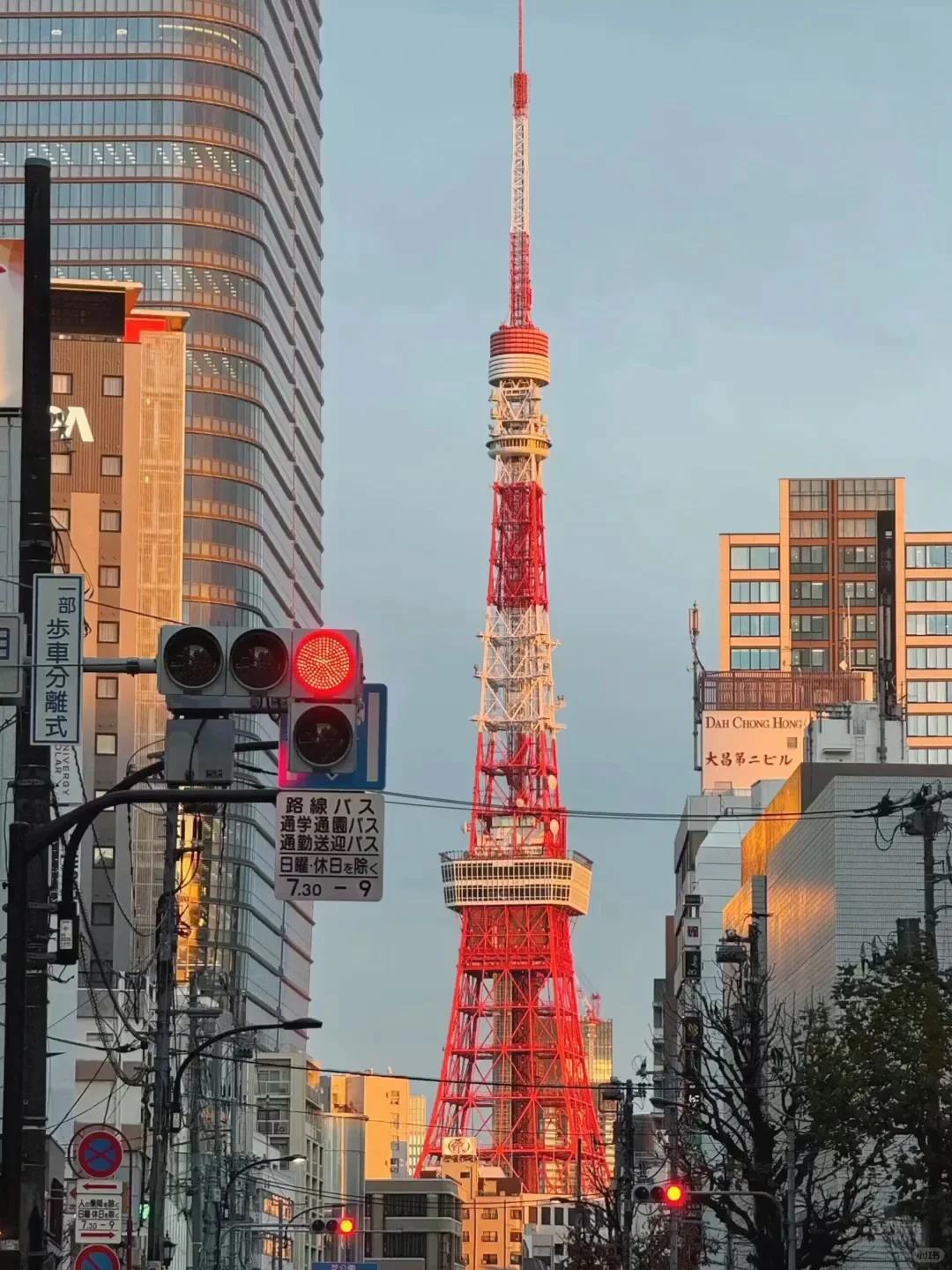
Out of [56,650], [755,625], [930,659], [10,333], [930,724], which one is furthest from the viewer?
[930,659]

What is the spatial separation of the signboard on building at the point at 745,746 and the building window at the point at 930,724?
54321mm

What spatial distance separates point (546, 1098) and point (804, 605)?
124 feet

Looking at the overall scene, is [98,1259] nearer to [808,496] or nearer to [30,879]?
[30,879]

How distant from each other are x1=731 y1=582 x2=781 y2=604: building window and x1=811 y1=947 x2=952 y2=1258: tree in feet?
439

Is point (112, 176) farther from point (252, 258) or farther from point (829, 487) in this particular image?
point (829, 487)

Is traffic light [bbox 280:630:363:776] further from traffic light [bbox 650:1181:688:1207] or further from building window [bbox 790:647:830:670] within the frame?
building window [bbox 790:647:830:670]

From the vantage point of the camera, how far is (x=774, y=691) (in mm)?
125438

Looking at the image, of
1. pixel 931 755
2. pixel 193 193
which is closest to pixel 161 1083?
pixel 193 193

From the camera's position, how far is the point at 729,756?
11925cm

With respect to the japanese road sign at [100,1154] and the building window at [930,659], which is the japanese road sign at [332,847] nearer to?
the japanese road sign at [100,1154]

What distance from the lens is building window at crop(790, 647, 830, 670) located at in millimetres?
167625

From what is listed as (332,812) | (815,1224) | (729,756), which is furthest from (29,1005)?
(729,756)

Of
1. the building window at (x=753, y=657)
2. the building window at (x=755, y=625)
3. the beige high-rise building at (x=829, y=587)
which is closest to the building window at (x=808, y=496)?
the beige high-rise building at (x=829, y=587)

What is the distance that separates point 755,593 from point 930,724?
15.4 meters
